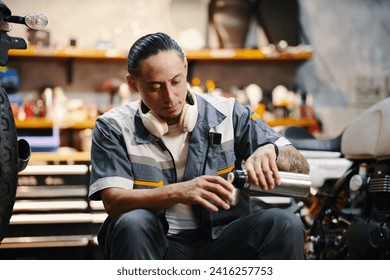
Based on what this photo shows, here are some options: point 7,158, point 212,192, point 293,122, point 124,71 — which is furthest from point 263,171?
point 124,71

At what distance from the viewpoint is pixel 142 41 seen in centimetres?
167

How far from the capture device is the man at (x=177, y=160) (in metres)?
1.58

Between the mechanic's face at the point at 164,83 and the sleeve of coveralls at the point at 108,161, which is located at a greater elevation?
the mechanic's face at the point at 164,83

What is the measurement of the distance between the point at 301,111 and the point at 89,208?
1.40 metres

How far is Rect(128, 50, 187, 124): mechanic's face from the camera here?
5.38 ft

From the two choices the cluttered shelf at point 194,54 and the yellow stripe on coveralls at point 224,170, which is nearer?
the yellow stripe on coveralls at point 224,170

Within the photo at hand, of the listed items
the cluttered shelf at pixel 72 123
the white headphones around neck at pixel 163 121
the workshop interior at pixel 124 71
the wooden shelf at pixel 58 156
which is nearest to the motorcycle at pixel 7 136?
the white headphones around neck at pixel 163 121

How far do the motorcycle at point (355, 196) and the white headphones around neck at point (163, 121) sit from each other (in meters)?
0.62

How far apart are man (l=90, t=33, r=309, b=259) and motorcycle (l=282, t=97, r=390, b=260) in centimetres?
41

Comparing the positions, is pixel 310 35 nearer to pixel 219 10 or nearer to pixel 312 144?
pixel 219 10

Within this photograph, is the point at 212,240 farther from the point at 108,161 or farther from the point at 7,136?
the point at 7,136

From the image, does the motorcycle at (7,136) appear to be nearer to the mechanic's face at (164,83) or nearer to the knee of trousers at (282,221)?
the mechanic's face at (164,83)

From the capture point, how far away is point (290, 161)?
1683 millimetres
